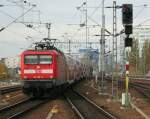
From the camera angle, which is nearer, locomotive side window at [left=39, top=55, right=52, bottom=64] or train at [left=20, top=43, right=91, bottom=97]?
train at [left=20, top=43, right=91, bottom=97]

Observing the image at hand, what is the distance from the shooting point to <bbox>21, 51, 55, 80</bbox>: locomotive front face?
3188cm

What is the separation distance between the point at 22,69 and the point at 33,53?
1250 millimetres

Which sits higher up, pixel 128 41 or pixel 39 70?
pixel 128 41

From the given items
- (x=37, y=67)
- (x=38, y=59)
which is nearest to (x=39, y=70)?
(x=37, y=67)

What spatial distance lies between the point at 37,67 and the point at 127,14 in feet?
31.3

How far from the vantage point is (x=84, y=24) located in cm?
5341

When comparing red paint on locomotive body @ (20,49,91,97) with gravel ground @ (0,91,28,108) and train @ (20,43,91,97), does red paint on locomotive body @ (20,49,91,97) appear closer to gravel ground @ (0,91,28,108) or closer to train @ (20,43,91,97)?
train @ (20,43,91,97)

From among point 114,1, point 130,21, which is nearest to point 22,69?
point 114,1

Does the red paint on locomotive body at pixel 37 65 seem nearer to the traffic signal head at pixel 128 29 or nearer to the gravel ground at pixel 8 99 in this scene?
the gravel ground at pixel 8 99

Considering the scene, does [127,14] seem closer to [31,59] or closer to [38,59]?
[38,59]

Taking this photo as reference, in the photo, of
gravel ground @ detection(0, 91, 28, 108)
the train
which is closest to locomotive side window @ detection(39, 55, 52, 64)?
the train

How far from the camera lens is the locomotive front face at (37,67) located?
31875 millimetres

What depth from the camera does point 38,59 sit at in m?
32.5

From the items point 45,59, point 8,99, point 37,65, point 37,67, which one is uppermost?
point 45,59
